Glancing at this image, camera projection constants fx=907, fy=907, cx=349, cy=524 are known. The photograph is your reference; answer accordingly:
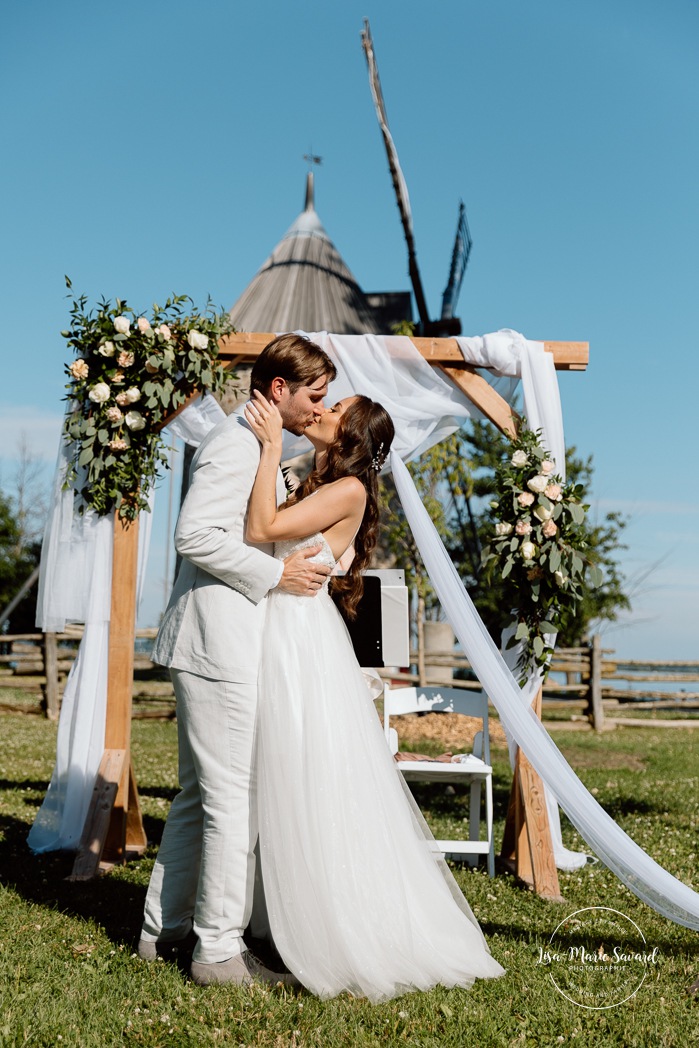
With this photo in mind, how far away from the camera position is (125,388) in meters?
5.79

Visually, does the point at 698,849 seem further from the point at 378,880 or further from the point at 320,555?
the point at 320,555

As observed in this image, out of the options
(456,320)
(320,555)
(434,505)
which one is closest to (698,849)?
(320,555)

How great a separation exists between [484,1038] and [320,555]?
→ 1.86 meters

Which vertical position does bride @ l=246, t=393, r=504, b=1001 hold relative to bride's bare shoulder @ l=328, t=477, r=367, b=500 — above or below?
below

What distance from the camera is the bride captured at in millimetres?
3332

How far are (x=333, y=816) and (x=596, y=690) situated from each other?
13230 millimetres

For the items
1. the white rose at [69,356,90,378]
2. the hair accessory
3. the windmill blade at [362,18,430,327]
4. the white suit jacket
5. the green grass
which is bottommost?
the green grass

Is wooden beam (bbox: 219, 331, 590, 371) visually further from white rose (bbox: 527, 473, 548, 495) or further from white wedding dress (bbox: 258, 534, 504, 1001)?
white wedding dress (bbox: 258, 534, 504, 1001)

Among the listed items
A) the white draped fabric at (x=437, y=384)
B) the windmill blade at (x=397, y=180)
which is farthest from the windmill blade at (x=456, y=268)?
the white draped fabric at (x=437, y=384)

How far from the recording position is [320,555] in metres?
3.79

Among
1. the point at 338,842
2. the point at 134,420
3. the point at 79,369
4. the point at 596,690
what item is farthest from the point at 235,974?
the point at 596,690

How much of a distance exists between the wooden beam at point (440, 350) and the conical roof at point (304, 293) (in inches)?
443

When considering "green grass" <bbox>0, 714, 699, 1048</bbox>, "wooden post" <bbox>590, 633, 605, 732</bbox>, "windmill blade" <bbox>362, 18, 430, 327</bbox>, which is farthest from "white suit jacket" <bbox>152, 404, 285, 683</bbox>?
"windmill blade" <bbox>362, 18, 430, 327</bbox>

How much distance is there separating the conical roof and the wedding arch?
11.3m
